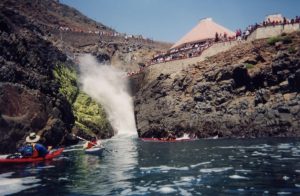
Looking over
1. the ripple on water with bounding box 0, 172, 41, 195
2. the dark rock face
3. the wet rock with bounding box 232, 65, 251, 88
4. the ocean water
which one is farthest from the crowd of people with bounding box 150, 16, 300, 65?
the ripple on water with bounding box 0, 172, 41, 195

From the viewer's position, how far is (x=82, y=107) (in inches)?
3002

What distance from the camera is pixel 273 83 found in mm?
54750

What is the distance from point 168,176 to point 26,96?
30404 mm

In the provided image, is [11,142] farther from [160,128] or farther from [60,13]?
[60,13]

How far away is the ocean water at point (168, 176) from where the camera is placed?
19.2m

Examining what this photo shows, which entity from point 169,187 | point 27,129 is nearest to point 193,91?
point 27,129

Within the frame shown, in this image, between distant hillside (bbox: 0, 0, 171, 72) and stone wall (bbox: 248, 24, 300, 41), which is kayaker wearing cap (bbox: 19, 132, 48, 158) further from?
distant hillside (bbox: 0, 0, 171, 72)

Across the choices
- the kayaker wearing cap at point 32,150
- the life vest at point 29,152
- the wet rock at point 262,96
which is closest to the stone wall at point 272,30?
the wet rock at point 262,96

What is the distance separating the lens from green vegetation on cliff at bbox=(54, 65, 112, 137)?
71.6 meters

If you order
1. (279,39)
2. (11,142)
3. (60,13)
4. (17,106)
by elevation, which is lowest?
(11,142)

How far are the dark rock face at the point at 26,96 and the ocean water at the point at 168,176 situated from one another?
13.5 meters

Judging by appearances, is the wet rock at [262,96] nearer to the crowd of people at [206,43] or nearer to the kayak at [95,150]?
the crowd of people at [206,43]

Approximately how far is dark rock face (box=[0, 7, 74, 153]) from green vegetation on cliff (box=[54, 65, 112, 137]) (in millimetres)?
10338

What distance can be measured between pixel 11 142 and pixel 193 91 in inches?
1109
